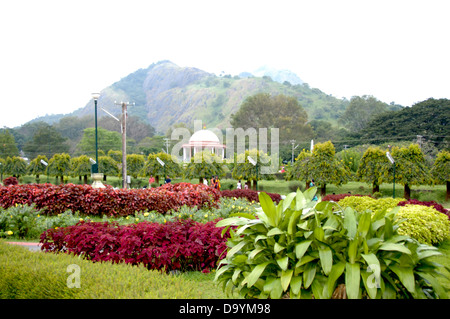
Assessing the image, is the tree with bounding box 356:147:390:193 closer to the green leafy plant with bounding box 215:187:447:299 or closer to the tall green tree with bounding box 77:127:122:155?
the green leafy plant with bounding box 215:187:447:299

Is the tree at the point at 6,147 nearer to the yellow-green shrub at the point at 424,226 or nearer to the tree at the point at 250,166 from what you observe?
the tree at the point at 250,166

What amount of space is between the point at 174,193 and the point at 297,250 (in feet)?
26.6

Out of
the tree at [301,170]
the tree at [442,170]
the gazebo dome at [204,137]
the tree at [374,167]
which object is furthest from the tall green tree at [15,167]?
the tree at [442,170]

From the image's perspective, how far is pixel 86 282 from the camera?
2.99m

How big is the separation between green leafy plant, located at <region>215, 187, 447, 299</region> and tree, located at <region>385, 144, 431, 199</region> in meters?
18.9

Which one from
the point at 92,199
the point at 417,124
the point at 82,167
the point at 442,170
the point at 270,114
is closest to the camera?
the point at 92,199

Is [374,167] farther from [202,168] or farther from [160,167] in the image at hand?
[160,167]

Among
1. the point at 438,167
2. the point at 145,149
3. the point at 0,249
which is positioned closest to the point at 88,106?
the point at 145,149

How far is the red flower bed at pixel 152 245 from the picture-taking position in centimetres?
472

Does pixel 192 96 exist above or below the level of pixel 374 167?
above

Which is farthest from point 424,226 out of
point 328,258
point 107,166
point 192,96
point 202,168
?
point 192,96

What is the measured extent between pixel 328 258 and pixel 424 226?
4.88 m

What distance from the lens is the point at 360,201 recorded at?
10.1 m

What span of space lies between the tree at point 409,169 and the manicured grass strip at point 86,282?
18.7m
